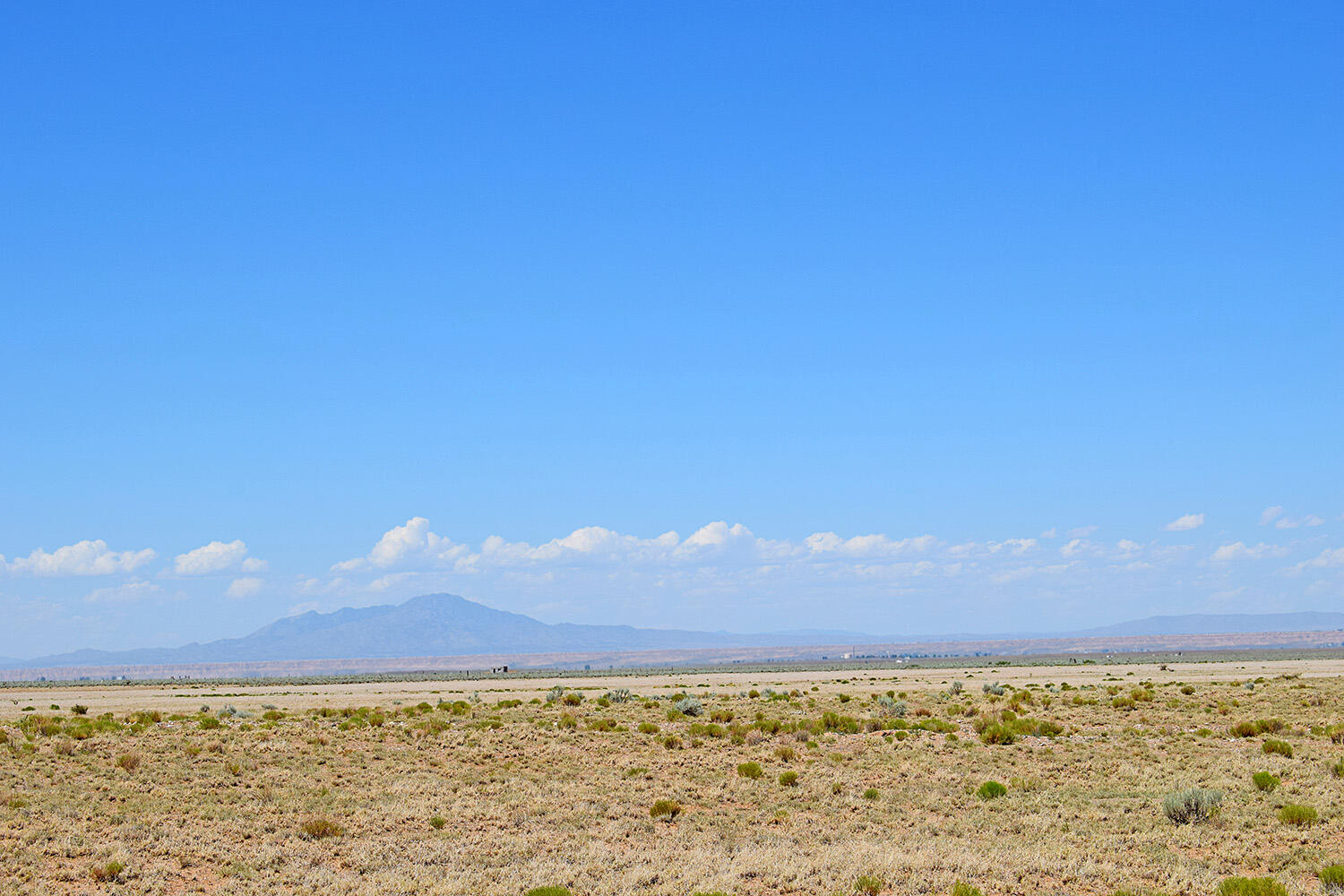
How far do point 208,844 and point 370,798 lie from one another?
499 cm

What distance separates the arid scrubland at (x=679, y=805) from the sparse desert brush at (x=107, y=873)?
0.12ft

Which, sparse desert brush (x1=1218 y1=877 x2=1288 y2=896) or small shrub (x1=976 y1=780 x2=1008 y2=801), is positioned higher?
sparse desert brush (x1=1218 y1=877 x2=1288 y2=896)

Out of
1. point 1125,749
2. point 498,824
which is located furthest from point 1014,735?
point 498,824

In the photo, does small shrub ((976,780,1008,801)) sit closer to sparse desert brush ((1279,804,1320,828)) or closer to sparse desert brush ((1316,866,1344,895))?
sparse desert brush ((1279,804,1320,828))

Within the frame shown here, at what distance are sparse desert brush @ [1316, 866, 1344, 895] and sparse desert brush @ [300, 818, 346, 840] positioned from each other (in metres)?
17.2

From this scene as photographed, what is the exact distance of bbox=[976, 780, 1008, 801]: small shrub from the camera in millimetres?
23234

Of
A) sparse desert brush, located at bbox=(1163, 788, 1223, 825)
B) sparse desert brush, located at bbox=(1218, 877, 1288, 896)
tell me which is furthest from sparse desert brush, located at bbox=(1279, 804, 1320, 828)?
sparse desert brush, located at bbox=(1218, 877, 1288, 896)

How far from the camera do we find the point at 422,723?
36.7 metres

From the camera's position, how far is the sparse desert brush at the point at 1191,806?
2006cm

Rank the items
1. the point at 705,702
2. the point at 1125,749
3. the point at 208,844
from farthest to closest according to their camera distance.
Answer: the point at 705,702 < the point at 1125,749 < the point at 208,844

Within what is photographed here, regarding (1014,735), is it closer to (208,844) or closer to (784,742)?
(784,742)

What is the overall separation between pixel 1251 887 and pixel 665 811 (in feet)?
36.8

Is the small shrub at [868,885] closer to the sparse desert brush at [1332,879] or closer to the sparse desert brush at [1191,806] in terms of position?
the sparse desert brush at [1332,879]

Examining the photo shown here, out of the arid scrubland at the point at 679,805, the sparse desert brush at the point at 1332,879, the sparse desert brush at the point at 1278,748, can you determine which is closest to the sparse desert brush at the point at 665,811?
the arid scrubland at the point at 679,805
